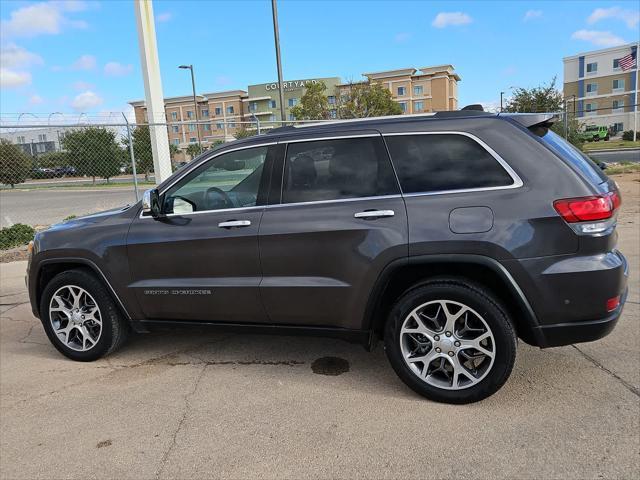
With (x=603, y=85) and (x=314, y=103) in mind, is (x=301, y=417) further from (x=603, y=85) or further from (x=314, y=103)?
(x=603, y=85)

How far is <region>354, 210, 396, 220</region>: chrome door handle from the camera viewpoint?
3303 millimetres

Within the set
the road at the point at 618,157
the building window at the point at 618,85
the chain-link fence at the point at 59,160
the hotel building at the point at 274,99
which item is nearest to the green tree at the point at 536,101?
the road at the point at 618,157

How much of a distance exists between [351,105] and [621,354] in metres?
23.1

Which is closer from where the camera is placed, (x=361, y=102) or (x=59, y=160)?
(x=59, y=160)

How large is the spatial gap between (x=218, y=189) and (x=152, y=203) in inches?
20.1

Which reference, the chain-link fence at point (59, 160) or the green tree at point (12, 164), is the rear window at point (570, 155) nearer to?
the chain-link fence at point (59, 160)

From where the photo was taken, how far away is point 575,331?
3104 millimetres

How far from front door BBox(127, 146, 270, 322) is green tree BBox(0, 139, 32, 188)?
40.0ft

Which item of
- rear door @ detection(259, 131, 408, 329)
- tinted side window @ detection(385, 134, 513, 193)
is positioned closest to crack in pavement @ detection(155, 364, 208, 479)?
rear door @ detection(259, 131, 408, 329)

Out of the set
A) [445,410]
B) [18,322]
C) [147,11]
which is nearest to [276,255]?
[445,410]

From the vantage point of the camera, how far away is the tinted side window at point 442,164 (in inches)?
126

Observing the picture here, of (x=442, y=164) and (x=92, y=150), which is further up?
(x=92, y=150)

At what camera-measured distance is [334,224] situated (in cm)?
341

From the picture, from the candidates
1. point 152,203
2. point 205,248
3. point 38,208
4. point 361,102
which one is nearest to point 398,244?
point 205,248
